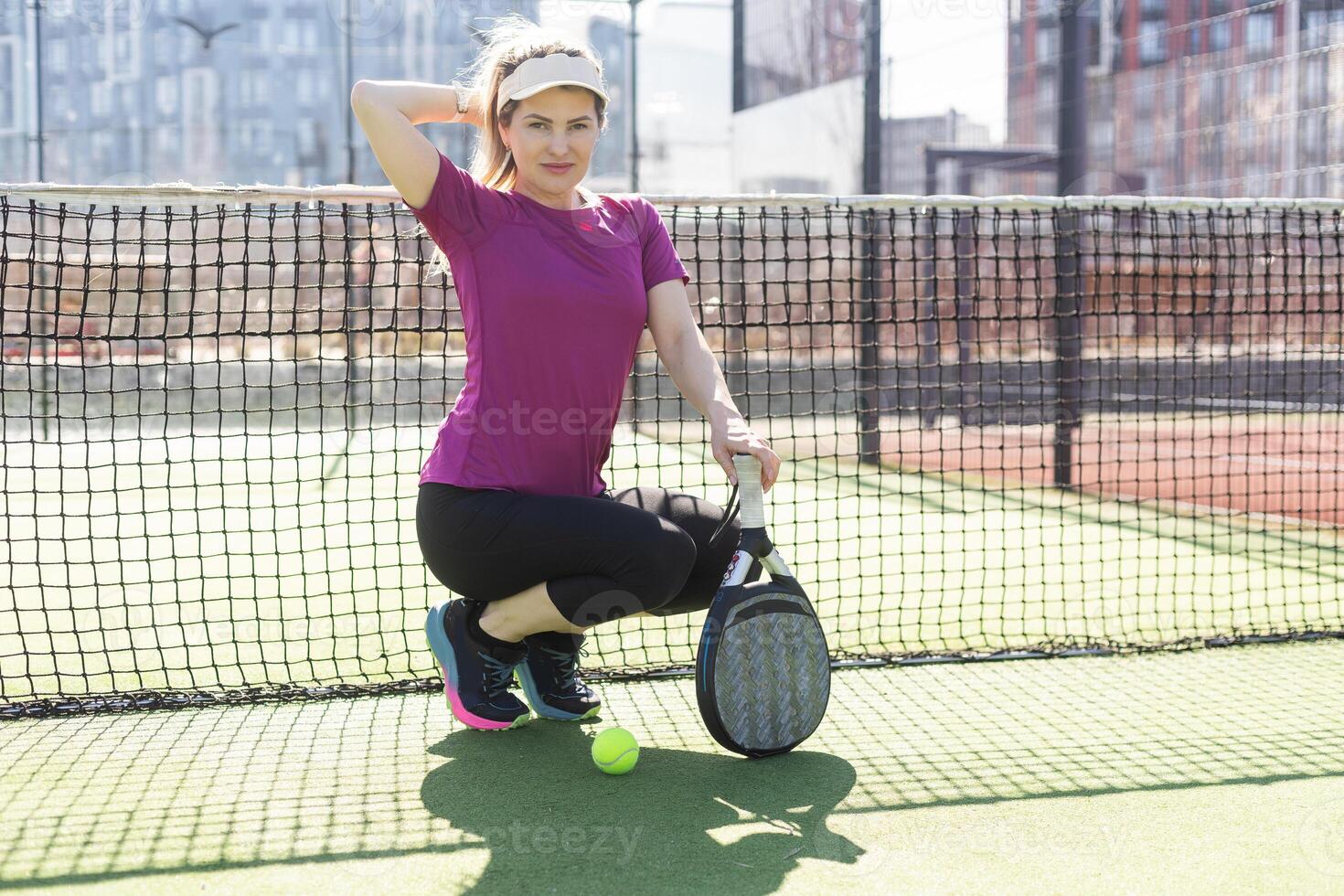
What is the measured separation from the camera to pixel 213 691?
2746 millimetres

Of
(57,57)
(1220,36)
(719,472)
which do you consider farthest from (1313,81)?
(57,57)

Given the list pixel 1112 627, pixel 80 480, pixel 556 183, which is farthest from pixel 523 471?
pixel 80 480

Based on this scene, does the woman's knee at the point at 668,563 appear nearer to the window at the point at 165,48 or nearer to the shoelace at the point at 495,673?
the shoelace at the point at 495,673

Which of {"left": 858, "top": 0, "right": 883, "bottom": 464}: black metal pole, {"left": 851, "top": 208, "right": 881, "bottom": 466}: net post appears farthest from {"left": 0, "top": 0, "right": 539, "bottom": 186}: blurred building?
{"left": 851, "top": 208, "right": 881, "bottom": 466}: net post

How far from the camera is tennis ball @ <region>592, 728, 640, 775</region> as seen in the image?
2156 millimetres

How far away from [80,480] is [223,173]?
3813mm

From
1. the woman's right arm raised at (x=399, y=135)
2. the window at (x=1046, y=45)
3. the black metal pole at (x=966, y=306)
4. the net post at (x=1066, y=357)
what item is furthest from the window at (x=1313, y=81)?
the woman's right arm raised at (x=399, y=135)

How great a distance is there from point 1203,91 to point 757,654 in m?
6.47

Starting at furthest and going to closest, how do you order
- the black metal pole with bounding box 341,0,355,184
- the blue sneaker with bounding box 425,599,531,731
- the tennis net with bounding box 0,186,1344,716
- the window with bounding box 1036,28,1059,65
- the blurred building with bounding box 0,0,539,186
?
1. the blurred building with bounding box 0,0,539,186
2. the black metal pole with bounding box 341,0,355,184
3. the window with bounding box 1036,28,1059,65
4. the tennis net with bounding box 0,186,1344,716
5. the blue sneaker with bounding box 425,599,531,731

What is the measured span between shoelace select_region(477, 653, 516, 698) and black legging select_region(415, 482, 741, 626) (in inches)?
7.0

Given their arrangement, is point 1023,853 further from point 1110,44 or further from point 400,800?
point 1110,44

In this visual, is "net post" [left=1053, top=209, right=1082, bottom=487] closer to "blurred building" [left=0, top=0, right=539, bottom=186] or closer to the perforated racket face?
the perforated racket face

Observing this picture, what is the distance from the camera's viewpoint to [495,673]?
7.88ft

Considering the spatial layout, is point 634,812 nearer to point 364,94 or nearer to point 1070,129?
point 364,94
